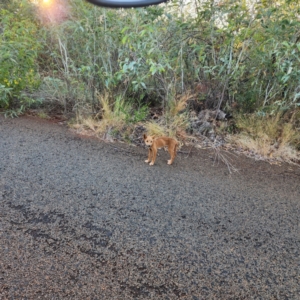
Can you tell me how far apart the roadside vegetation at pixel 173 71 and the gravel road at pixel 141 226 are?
0.68 metres

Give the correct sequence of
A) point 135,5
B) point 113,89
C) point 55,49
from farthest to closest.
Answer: point 55,49
point 113,89
point 135,5

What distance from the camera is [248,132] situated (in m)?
3.71

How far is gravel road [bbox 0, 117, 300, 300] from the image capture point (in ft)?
5.03

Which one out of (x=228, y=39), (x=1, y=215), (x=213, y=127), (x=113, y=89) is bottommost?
(x=1, y=215)

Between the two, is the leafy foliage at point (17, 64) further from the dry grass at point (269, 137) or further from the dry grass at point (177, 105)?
the dry grass at point (269, 137)

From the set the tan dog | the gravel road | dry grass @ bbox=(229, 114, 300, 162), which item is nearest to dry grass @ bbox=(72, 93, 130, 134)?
the gravel road

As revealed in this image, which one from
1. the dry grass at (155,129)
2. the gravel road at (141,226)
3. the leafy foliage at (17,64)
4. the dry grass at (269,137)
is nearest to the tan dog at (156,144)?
the gravel road at (141,226)

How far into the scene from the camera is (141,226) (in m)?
1.99

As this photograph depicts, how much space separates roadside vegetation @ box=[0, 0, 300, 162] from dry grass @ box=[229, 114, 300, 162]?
0.04 feet

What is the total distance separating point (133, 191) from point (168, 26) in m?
2.43

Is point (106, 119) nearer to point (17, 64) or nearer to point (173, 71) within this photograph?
point (173, 71)

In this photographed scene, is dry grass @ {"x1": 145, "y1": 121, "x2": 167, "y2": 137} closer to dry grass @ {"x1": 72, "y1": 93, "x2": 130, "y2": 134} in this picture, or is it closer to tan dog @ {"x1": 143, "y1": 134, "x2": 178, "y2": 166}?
dry grass @ {"x1": 72, "y1": 93, "x2": 130, "y2": 134}

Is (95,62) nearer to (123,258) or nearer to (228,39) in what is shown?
(228,39)

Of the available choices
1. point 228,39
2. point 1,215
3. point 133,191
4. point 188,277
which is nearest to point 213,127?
point 228,39
